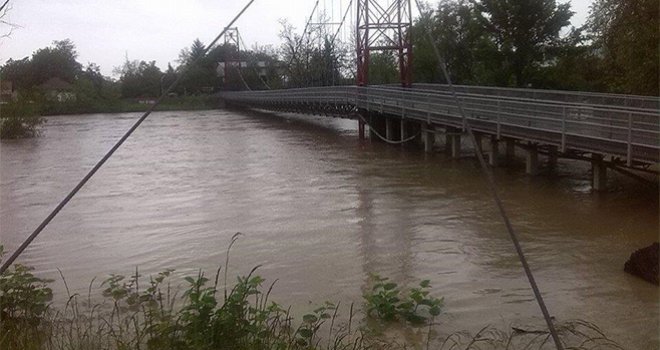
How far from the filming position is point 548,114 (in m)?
15.5

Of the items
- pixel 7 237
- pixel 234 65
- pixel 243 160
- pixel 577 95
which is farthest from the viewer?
pixel 234 65

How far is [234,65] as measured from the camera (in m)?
65.4

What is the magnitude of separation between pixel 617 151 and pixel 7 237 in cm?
939

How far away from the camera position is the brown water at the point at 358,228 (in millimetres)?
8438

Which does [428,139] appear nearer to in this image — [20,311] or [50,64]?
[20,311]

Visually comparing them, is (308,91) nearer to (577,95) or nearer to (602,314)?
(577,95)

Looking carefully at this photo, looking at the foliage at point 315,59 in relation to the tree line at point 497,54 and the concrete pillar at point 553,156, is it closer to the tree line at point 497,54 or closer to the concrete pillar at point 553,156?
the tree line at point 497,54

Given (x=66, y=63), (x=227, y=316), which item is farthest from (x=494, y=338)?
(x=66, y=63)

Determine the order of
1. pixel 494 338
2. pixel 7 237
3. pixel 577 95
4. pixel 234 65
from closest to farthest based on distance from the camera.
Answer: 1. pixel 494 338
2. pixel 7 237
3. pixel 577 95
4. pixel 234 65

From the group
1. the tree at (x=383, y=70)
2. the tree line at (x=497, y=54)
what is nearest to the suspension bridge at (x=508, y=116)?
the tree line at (x=497, y=54)

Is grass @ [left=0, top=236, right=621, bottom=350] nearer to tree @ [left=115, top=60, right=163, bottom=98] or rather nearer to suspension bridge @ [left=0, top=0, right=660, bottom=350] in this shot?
suspension bridge @ [left=0, top=0, right=660, bottom=350]

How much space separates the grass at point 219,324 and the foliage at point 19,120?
24.7 m

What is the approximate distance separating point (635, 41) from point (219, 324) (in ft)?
49.2

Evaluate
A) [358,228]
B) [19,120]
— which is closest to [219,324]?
[358,228]
